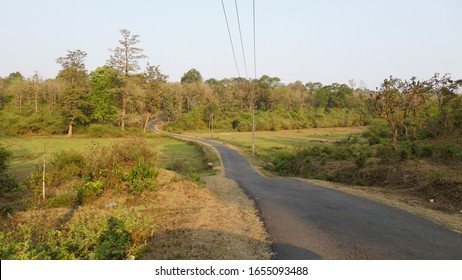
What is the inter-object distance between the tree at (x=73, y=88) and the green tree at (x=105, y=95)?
1.94 metres

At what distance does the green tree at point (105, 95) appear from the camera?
2464 inches

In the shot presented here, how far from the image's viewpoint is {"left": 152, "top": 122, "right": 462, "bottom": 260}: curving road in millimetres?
6438

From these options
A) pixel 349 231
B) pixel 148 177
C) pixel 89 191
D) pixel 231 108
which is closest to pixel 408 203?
pixel 349 231

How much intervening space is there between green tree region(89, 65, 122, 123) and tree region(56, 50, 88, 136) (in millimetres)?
1940

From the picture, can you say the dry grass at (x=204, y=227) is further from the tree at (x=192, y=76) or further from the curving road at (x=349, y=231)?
the tree at (x=192, y=76)

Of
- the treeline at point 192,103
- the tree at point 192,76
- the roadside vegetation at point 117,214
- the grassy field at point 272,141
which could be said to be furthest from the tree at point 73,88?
the tree at point 192,76

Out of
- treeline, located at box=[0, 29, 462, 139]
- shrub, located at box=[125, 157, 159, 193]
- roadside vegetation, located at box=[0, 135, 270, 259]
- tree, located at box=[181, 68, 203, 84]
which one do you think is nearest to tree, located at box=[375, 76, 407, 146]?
treeline, located at box=[0, 29, 462, 139]

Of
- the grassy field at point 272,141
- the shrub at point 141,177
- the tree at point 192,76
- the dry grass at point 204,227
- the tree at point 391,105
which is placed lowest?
the grassy field at point 272,141

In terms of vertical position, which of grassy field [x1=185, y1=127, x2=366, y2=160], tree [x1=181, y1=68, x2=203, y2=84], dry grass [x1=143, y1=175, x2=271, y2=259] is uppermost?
tree [x1=181, y1=68, x2=203, y2=84]

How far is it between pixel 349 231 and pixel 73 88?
2401 inches

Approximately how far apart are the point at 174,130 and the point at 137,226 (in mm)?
72976

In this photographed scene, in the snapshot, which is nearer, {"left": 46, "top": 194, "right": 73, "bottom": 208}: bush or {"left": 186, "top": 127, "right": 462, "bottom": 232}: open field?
{"left": 186, "top": 127, "right": 462, "bottom": 232}: open field

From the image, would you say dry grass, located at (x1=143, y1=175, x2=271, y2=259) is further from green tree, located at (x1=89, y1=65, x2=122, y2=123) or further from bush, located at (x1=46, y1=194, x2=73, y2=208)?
green tree, located at (x1=89, y1=65, x2=122, y2=123)

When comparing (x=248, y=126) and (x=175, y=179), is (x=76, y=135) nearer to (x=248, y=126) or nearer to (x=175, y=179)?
(x=248, y=126)
